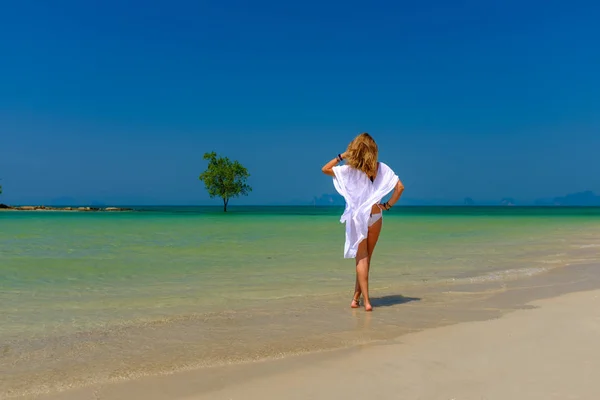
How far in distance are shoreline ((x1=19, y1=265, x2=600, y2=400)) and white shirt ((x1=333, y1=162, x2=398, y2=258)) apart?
952 millimetres

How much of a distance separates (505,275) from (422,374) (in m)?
6.11

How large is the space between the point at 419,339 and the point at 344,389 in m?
1.49

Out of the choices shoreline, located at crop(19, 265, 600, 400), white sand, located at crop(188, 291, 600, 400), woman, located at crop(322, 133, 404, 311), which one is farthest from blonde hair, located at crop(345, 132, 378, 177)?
white sand, located at crop(188, 291, 600, 400)

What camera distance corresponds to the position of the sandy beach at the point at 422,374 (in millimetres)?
3123

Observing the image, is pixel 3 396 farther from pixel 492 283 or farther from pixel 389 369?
pixel 492 283

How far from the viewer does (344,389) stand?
320cm

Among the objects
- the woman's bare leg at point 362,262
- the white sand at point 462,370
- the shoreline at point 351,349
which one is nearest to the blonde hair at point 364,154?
the woman's bare leg at point 362,262

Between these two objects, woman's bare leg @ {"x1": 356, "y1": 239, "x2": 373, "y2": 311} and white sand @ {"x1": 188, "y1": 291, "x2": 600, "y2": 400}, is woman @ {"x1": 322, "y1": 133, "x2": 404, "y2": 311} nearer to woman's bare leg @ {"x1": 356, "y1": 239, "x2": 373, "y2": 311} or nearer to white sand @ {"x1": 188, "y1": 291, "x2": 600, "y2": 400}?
woman's bare leg @ {"x1": 356, "y1": 239, "x2": 373, "y2": 311}

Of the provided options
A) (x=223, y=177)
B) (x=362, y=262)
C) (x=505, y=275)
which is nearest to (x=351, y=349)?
(x=362, y=262)

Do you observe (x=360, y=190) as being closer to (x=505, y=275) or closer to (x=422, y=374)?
(x=422, y=374)

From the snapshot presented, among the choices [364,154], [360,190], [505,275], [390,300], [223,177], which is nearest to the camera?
[364,154]

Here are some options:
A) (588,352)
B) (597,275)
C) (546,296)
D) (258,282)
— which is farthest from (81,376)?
(597,275)

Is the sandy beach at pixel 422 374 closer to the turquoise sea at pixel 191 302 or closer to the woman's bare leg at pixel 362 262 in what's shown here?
the turquoise sea at pixel 191 302

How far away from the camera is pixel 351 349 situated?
419cm
